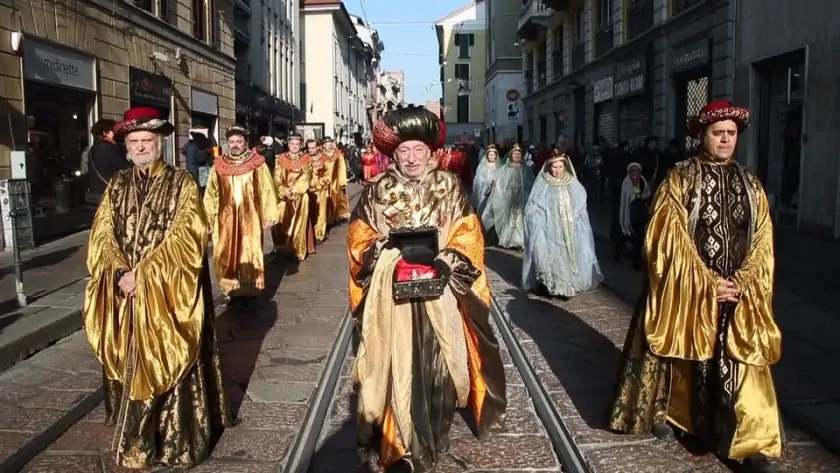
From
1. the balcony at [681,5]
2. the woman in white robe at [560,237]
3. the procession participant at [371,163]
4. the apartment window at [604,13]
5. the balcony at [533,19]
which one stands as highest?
the balcony at [533,19]

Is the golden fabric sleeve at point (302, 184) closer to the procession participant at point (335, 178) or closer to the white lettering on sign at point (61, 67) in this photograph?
the procession participant at point (335, 178)

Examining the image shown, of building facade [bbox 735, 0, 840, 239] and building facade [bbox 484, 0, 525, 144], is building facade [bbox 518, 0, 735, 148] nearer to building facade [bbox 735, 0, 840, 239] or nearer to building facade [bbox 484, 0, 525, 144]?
building facade [bbox 735, 0, 840, 239]

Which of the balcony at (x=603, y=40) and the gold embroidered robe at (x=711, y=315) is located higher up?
the balcony at (x=603, y=40)

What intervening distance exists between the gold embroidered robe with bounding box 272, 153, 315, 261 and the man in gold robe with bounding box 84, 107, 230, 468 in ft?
22.6

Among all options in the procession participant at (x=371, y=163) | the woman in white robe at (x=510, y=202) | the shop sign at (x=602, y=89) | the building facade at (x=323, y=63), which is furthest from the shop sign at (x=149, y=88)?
the building facade at (x=323, y=63)

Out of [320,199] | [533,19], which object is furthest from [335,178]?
[533,19]

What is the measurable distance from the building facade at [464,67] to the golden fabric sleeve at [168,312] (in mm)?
71135

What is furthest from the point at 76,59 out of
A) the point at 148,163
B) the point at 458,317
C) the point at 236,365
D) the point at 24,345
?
the point at 458,317

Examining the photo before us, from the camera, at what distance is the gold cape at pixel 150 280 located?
3.77 m

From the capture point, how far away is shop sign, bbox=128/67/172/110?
647 inches

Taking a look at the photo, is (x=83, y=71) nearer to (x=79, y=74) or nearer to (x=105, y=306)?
(x=79, y=74)

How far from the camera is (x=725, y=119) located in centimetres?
386

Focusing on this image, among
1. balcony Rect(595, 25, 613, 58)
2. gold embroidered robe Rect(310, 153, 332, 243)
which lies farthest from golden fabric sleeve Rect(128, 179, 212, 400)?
balcony Rect(595, 25, 613, 58)

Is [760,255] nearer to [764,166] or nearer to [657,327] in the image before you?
[657,327]
